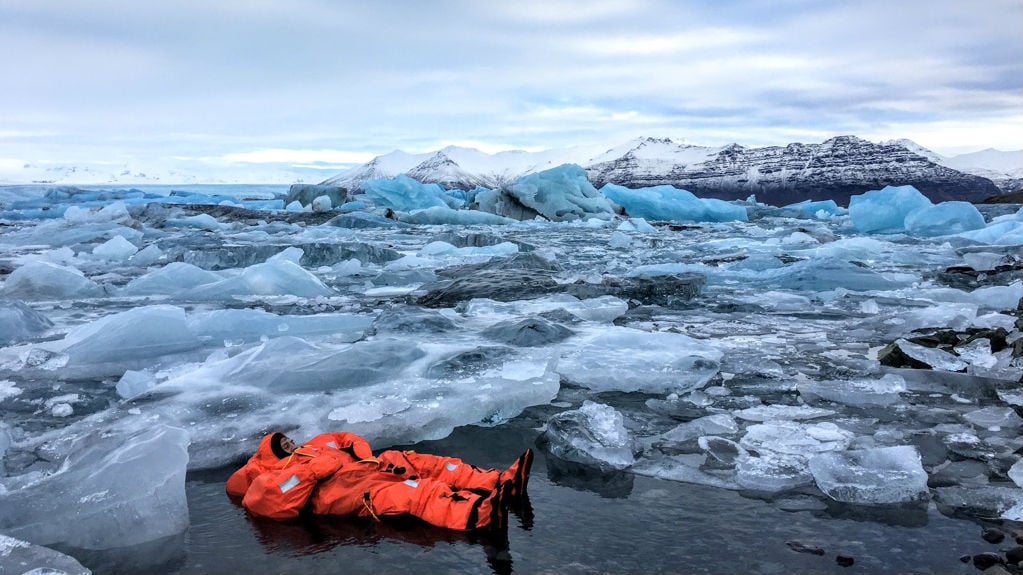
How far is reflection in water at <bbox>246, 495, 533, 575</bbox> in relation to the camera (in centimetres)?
252

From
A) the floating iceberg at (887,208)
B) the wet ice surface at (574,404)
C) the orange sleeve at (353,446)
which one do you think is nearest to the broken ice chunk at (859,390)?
the wet ice surface at (574,404)

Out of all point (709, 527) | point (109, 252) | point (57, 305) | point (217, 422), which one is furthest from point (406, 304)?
point (109, 252)

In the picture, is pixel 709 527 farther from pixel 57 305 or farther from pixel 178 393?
pixel 57 305

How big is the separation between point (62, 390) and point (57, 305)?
378 centimetres

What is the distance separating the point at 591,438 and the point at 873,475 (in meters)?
1.18

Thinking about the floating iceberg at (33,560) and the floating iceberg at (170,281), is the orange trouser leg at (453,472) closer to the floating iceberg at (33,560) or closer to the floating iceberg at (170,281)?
the floating iceberg at (33,560)

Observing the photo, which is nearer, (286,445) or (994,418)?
(286,445)

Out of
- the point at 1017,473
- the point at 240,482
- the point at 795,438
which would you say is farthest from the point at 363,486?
the point at 1017,473

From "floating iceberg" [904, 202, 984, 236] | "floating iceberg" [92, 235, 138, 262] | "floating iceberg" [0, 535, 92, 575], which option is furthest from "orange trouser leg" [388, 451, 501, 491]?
"floating iceberg" [904, 202, 984, 236]

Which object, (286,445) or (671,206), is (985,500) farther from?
(671,206)

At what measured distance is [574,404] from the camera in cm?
418

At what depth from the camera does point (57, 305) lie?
7602 mm

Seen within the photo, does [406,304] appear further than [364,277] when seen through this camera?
No

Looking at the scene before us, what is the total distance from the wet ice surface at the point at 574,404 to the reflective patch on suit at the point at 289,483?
0.20m
